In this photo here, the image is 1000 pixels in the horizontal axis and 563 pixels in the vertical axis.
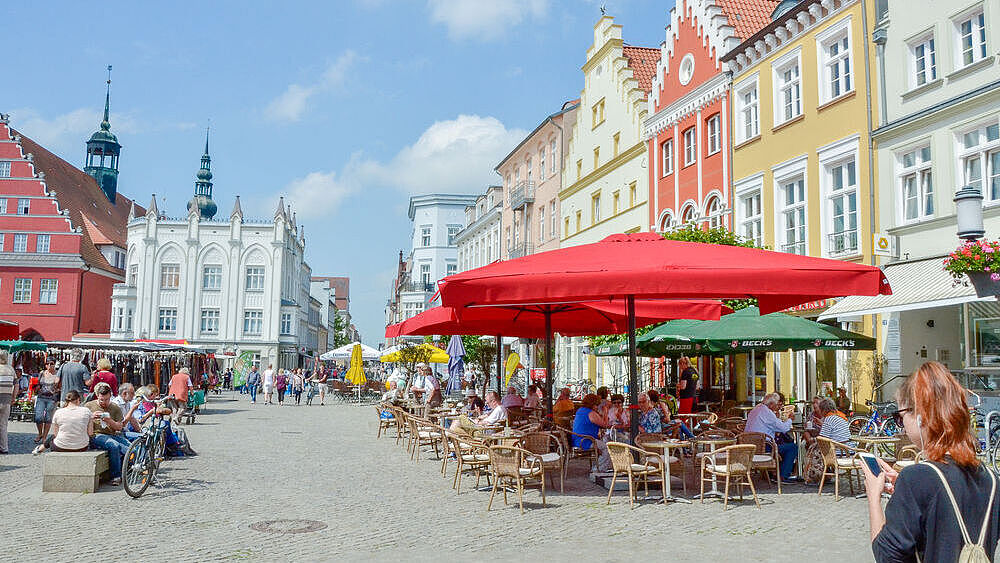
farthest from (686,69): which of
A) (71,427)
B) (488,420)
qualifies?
(71,427)

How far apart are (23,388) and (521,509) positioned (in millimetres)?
21187

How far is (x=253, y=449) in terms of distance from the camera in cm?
1589

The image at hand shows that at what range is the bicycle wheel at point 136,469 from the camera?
9.59m

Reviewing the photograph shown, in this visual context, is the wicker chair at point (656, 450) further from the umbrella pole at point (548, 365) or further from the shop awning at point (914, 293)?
the shop awning at point (914, 293)

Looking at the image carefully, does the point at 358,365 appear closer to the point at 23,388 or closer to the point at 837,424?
the point at 23,388

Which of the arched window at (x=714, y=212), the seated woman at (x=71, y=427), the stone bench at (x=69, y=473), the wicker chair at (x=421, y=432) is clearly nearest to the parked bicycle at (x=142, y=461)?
the stone bench at (x=69, y=473)

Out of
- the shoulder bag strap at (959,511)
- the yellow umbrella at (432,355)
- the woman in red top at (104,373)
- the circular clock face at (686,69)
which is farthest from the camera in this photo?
the yellow umbrella at (432,355)

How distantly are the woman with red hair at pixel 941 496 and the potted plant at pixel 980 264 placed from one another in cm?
1152

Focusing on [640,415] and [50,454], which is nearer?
[50,454]

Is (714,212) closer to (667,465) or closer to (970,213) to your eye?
(970,213)

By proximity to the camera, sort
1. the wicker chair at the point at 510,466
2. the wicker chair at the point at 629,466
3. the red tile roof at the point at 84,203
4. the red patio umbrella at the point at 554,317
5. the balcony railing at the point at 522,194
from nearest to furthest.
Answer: the wicker chair at the point at 510,466 → the wicker chair at the point at 629,466 → the red patio umbrella at the point at 554,317 → the balcony railing at the point at 522,194 → the red tile roof at the point at 84,203

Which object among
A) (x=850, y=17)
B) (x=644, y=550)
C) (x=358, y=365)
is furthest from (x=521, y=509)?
(x=358, y=365)

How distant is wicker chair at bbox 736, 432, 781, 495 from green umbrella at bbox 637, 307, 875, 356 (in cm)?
273

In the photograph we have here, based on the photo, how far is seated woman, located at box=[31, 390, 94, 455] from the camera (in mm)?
10258
